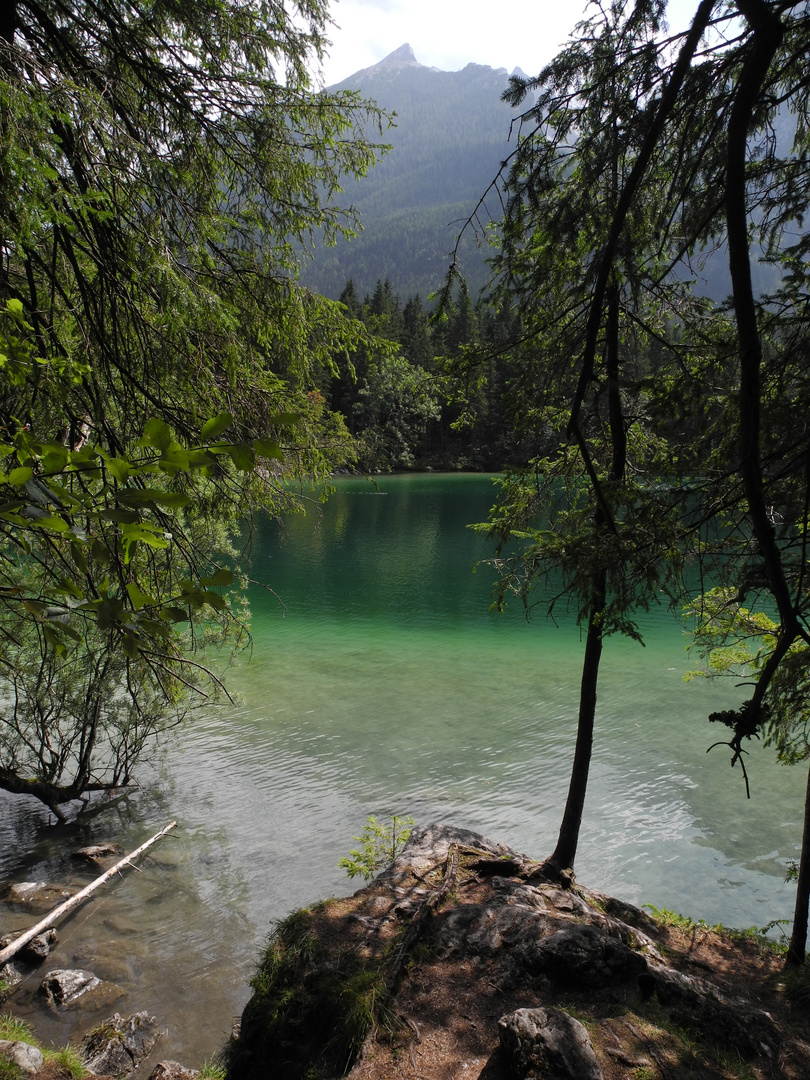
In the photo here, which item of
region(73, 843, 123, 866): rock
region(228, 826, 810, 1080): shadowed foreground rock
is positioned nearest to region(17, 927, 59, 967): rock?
region(73, 843, 123, 866): rock

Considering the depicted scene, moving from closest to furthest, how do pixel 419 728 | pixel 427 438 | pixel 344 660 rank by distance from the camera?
pixel 419 728 < pixel 344 660 < pixel 427 438

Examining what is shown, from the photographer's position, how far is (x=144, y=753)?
9.39m

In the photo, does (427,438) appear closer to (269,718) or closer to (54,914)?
(269,718)

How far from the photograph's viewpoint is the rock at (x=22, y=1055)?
12.3 ft

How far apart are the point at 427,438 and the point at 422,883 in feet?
196

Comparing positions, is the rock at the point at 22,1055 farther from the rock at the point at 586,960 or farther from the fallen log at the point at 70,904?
the rock at the point at 586,960

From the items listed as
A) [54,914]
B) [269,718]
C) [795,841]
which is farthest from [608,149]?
[269,718]

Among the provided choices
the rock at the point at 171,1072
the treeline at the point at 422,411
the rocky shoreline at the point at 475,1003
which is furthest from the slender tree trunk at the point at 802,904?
the treeline at the point at 422,411

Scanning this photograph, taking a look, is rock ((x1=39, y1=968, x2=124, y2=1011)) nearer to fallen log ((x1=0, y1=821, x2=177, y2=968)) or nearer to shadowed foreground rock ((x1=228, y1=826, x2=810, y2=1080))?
fallen log ((x1=0, y1=821, x2=177, y2=968))

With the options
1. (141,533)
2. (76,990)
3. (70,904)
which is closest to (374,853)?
(76,990)

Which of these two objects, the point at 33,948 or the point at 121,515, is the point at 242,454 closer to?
the point at 121,515

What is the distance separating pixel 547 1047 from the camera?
8.65 feet

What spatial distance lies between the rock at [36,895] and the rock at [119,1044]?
185cm

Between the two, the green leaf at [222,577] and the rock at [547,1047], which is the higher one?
the green leaf at [222,577]
